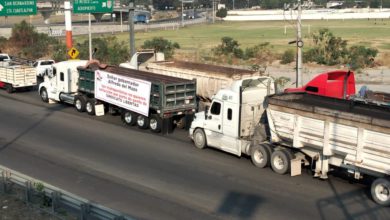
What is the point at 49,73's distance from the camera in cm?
3159

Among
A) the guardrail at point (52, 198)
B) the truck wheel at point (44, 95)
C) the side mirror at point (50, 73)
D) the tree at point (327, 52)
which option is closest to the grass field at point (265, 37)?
the tree at point (327, 52)

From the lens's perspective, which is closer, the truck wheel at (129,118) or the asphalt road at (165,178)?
the asphalt road at (165,178)

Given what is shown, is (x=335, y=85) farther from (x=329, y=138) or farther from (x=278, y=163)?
(x=329, y=138)

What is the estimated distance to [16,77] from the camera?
3509 cm

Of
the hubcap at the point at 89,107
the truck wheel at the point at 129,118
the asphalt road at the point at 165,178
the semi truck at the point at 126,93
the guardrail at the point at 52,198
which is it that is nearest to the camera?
the guardrail at the point at 52,198

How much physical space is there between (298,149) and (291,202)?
Answer: 284 centimetres

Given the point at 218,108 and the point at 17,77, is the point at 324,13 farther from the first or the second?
the point at 218,108

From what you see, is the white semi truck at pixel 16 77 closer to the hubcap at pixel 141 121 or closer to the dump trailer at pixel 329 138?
the hubcap at pixel 141 121

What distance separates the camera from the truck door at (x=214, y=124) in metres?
20.6

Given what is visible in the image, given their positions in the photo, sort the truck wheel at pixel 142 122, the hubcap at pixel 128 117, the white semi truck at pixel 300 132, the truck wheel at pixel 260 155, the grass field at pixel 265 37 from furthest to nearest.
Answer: the grass field at pixel 265 37
the hubcap at pixel 128 117
the truck wheel at pixel 142 122
the truck wheel at pixel 260 155
the white semi truck at pixel 300 132

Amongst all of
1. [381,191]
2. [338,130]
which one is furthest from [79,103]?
[381,191]

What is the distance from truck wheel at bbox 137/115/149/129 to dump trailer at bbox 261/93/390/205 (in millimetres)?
7737

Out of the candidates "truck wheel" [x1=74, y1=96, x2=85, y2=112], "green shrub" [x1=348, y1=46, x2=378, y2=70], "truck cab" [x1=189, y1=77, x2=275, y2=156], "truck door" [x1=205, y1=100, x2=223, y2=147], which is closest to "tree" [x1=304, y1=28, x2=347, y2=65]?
"green shrub" [x1=348, y1=46, x2=378, y2=70]

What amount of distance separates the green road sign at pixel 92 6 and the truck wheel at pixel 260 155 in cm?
2404
